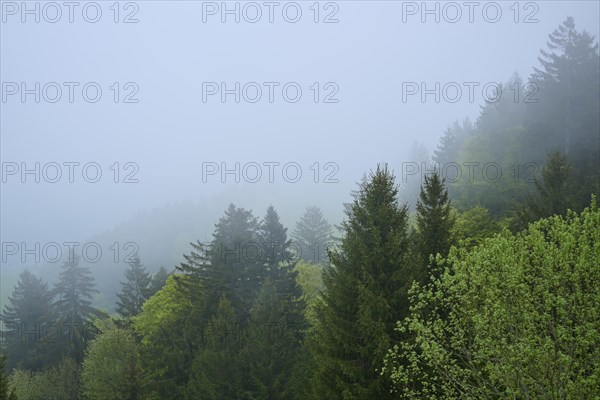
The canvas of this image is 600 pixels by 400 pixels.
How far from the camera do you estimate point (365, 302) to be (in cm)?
1891

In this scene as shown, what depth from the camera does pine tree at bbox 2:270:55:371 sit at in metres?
62.4

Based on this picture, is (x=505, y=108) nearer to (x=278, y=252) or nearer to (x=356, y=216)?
(x=278, y=252)

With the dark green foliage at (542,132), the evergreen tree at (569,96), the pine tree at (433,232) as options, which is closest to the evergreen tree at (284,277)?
the pine tree at (433,232)

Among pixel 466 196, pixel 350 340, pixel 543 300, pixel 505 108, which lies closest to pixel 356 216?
pixel 350 340

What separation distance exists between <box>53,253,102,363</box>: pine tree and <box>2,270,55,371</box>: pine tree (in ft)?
5.84

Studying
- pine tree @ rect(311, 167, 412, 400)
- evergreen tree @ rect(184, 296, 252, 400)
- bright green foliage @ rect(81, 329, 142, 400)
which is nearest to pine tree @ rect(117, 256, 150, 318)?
bright green foliage @ rect(81, 329, 142, 400)

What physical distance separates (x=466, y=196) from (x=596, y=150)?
12.9 metres

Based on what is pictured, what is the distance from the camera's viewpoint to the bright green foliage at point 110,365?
34125 millimetres

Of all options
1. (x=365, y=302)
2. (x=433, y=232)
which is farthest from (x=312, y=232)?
(x=365, y=302)

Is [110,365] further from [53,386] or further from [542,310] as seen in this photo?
[542,310]

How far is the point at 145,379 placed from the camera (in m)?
33.9

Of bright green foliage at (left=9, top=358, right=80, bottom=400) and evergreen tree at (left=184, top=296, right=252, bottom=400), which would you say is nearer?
evergreen tree at (left=184, top=296, right=252, bottom=400)

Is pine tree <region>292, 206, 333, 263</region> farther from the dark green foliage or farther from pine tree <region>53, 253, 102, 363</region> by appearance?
pine tree <region>53, 253, 102, 363</region>

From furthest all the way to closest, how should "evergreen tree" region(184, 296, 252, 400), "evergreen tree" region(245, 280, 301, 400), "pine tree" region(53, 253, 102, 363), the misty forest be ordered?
"pine tree" region(53, 253, 102, 363) → "evergreen tree" region(184, 296, 252, 400) → "evergreen tree" region(245, 280, 301, 400) → the misty forest
